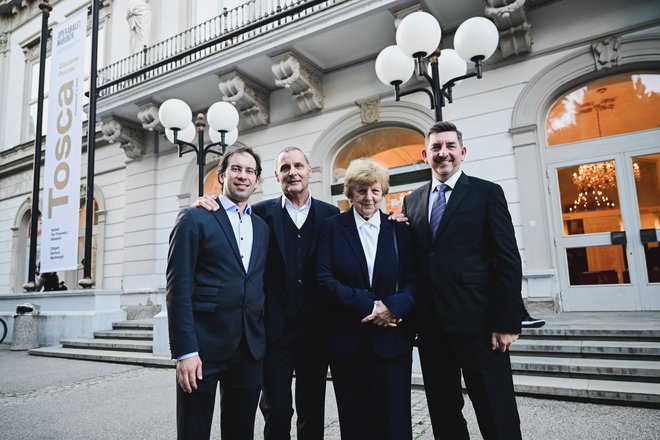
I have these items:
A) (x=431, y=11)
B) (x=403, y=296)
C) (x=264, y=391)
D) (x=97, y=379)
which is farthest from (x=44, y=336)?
(x=431, y=11)

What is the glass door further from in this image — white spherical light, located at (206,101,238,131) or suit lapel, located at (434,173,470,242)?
white spherical light, located at (206,101,238,131)

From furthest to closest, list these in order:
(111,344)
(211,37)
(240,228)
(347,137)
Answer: (211,37) < (347,137) < (111,344) < (240,228)

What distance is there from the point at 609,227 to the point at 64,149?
406 inches

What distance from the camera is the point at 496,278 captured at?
2236mm

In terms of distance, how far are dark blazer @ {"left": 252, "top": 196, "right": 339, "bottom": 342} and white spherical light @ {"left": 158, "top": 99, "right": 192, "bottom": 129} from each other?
4296mm

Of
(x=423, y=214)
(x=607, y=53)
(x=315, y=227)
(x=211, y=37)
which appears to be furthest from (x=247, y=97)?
(x=423, y=214)

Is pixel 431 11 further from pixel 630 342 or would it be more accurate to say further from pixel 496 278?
pixel 496 278

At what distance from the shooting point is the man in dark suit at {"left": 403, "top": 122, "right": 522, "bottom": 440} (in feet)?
7.17

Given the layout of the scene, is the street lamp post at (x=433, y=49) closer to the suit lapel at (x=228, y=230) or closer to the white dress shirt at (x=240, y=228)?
the white dress shirt at (x=240, y=228)

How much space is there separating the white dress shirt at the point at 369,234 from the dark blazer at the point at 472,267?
0.30 meters

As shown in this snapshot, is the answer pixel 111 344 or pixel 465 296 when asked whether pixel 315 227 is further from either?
pixel 111 344

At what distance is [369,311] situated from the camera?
2156mm

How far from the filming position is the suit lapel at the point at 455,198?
2.35m

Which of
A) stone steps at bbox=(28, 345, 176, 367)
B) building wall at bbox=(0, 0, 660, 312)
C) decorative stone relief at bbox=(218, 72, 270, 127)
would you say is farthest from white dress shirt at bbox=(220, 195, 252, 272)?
decorative stone relief at bbox=(218, 72, 270, 127)
